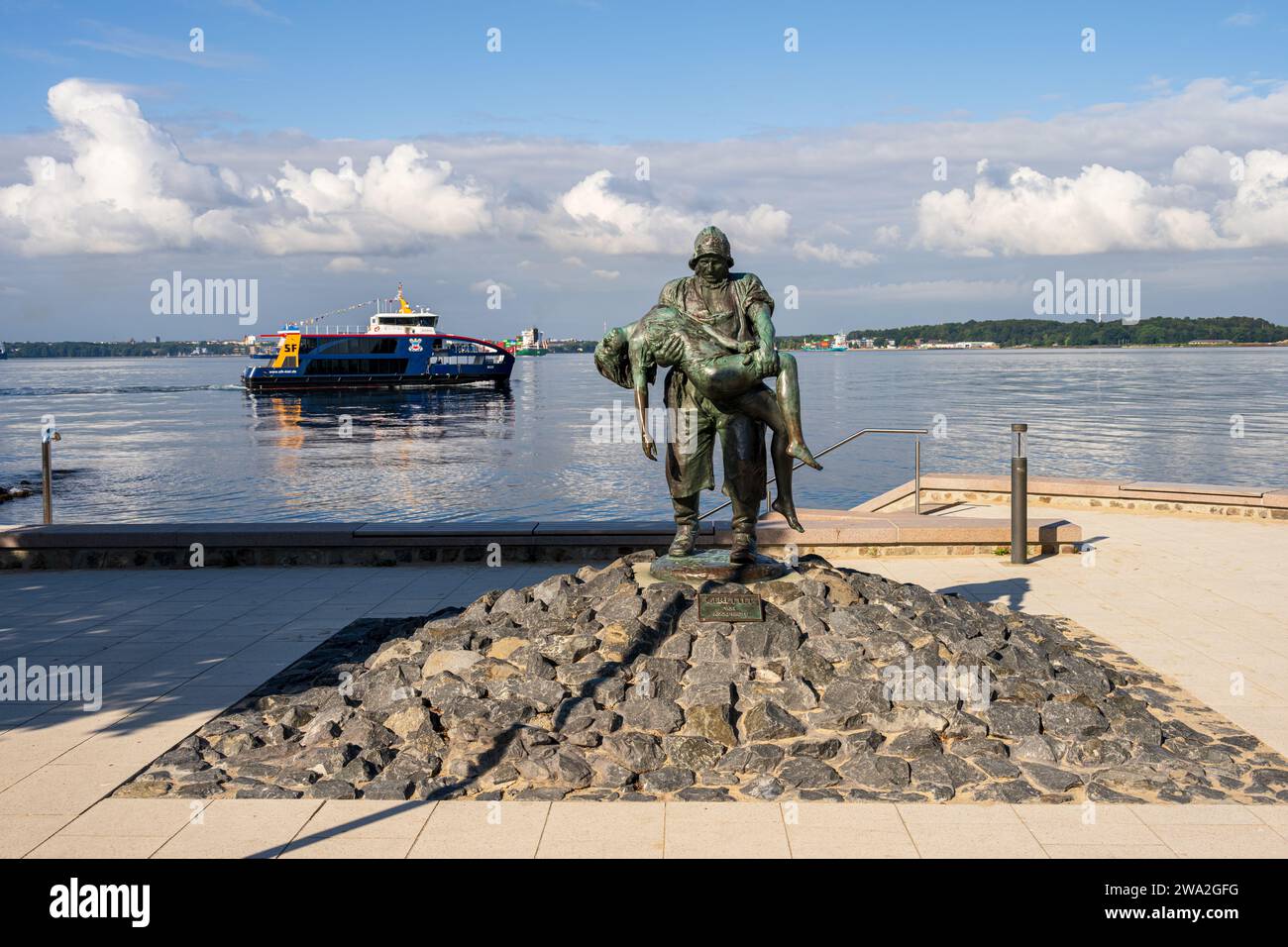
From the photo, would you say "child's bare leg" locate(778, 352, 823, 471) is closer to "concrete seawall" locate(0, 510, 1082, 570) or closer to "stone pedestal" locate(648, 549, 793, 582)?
"stone pedestal" locate(648, 549, 793, 582)

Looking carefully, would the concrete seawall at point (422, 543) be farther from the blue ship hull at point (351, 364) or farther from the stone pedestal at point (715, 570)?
the blue ship hull at point (351, 364)

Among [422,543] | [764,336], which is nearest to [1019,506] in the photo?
[764,336]

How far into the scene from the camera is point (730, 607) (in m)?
6.31

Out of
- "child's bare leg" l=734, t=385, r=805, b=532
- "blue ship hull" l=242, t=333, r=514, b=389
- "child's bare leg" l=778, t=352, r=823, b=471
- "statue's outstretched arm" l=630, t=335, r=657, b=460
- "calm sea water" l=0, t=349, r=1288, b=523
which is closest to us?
"child's bare leg" l=778, t=352, r=823, b=471

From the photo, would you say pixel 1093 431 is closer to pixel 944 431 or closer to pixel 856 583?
pixel 944 431

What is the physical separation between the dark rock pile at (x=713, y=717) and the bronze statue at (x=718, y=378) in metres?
0.65

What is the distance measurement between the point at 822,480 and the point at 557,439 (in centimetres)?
1684

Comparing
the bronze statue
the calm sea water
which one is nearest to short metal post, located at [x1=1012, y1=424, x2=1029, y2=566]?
the bronze statue

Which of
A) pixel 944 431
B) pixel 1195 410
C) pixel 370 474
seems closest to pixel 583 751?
pixel 370 474

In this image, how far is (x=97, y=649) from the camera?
24.8 feet

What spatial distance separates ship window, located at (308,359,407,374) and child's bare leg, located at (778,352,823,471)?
7307 cm

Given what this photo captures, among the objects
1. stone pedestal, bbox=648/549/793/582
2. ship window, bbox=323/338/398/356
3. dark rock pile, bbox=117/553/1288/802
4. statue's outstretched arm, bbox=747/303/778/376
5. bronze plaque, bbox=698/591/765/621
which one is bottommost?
dark rock pile, bbox=117/553/1288/802

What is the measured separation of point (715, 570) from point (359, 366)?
73.4 m

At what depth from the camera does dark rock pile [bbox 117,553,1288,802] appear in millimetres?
5094
